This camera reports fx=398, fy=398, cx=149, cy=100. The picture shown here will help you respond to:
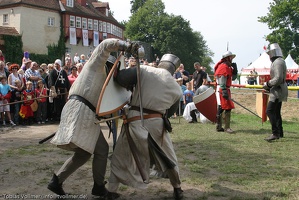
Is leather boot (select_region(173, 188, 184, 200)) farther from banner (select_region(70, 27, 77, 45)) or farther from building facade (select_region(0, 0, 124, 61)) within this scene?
banner (select_region(70, 27, 77, 45))

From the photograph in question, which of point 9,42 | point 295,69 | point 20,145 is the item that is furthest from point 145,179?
point 9,42

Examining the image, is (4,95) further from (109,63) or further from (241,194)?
(241,194)

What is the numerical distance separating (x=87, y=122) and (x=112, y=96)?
366 mm

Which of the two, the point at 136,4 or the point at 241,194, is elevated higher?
the point at 136,4

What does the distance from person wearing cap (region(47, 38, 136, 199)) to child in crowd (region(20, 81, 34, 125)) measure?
21.4ft

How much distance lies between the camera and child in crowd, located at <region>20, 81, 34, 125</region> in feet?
33.9

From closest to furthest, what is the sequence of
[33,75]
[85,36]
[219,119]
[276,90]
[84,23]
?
1. [276,90]
2. [219,119]
3. [33,75]
4. [84,23]
5. [85,36]

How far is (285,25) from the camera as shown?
46.2 m

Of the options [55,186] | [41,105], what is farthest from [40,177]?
[41,105]

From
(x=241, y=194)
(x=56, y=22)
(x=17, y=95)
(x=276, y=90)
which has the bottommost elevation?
(x=241, y=194)

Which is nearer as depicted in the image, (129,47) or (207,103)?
(129,47)

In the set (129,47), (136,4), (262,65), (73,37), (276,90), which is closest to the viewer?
(129,47)

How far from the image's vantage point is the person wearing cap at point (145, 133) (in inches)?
160

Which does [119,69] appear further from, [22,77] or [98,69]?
[22,77]
